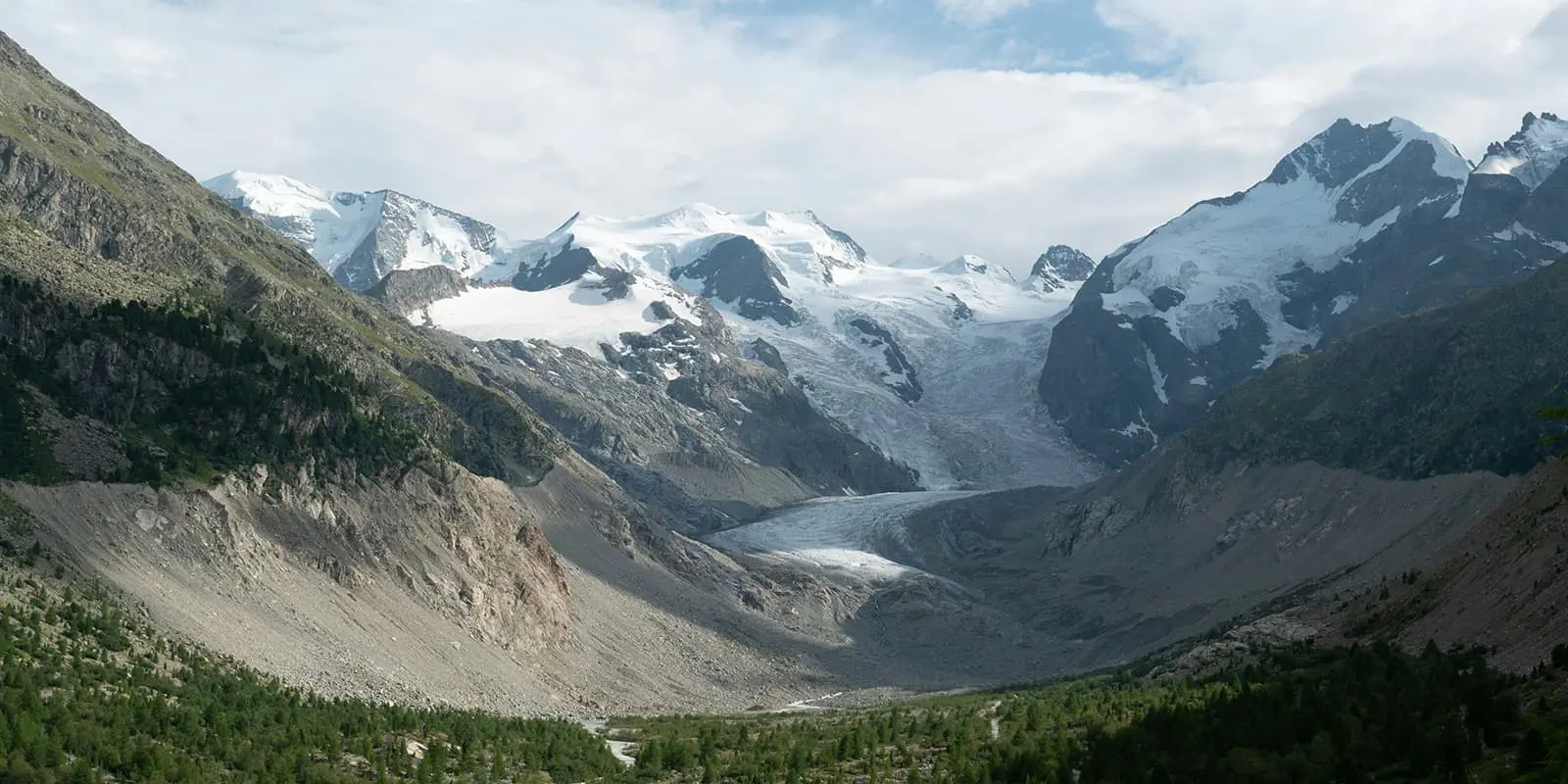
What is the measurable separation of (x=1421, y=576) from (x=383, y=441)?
303ft

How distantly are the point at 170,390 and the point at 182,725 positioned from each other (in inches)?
2451

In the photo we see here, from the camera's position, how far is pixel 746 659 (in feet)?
596

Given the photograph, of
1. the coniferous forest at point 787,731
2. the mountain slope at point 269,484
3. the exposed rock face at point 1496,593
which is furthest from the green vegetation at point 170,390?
the exposed rock face at point 1496,593

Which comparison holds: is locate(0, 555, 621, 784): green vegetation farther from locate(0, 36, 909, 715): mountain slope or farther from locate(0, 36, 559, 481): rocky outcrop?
locate(0, 36, 559, 481): rocky outcrop

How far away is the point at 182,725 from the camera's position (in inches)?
2817

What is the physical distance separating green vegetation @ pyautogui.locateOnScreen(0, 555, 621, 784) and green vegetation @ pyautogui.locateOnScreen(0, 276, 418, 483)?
2181 centimetres

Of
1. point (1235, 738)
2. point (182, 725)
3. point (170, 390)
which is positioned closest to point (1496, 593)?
point (1235, 738)

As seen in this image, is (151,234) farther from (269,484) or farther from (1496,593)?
(1496,593)

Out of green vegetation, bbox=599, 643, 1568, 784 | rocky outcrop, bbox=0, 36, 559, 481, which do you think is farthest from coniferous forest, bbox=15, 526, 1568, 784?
rocky outcrop, bbox=0, 36, 559, 481

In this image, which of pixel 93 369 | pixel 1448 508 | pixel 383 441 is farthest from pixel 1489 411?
pixel 93 369

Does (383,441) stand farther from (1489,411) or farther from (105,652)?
(1489,411)

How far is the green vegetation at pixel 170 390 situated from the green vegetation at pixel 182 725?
21812mm

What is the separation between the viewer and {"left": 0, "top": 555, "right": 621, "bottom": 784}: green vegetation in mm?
63656

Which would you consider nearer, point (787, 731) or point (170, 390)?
point (787, 731)
